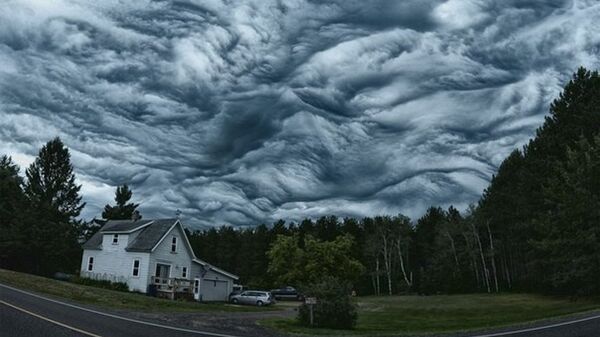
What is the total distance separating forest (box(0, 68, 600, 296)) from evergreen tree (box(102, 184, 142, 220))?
7.2 inches

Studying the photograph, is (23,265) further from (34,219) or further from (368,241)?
(368,241)

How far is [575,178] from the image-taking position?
36250mm

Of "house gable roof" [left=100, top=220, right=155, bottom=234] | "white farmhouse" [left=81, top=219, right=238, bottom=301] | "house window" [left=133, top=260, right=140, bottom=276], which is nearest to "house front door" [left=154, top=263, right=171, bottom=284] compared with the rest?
"white farmhouse" [left=81, top=219, right=238, bottom=301]

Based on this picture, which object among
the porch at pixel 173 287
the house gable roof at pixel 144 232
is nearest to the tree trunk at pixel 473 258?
the house gable roof at pixel 144 232

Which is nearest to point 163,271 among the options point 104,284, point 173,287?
point 173,287

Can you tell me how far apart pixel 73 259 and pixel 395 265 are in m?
59.8

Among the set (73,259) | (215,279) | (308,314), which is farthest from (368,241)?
(308,314)

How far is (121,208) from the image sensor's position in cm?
8606

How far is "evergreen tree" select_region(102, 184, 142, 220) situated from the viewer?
8478 centimetres

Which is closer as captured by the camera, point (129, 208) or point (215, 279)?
point (215, 279)

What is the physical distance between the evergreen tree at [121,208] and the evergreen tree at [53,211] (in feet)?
40.5

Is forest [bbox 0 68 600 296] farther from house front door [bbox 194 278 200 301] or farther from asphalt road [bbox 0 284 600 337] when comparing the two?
asphalt road [bbox 0 284 600 337]

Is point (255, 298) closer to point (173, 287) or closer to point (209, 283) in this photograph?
point (209, 283)

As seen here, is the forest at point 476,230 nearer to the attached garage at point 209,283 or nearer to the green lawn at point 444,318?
the green lawn at point 444,318
